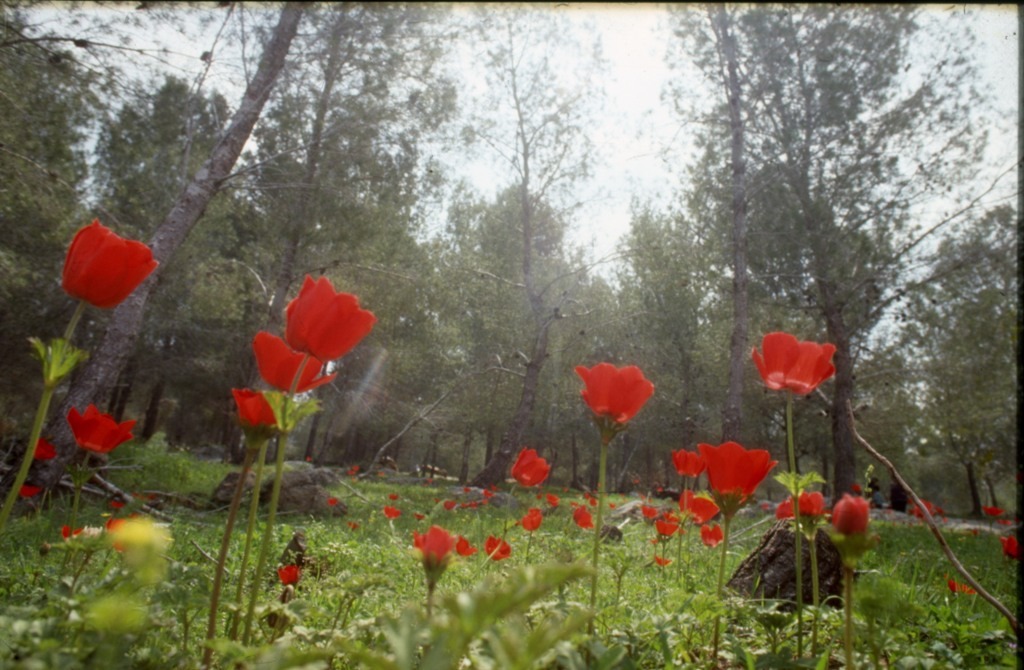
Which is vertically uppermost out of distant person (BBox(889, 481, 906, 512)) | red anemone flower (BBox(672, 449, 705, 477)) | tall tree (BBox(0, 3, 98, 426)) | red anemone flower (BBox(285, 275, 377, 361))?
tall tree (BBox(0, 3, 98, 426))

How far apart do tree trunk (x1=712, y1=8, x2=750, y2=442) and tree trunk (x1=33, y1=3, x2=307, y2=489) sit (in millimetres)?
7526

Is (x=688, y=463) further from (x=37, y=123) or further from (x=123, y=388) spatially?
(x=123, y=388)

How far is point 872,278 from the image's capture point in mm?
9820

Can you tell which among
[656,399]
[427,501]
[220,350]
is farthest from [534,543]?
[656,399]

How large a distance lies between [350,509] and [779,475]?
6478mm

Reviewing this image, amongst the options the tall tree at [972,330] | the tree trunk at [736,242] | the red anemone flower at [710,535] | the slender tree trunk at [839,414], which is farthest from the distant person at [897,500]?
the red anemone flower at [710,535]

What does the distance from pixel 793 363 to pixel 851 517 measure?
1.65 ft

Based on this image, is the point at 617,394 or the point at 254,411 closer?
the point at 254,411

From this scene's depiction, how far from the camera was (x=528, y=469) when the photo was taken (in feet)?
8.03

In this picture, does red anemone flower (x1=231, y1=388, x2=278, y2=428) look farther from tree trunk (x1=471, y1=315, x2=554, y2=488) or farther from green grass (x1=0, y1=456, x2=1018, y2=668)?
tree trunk (x1=471, y1=315, x2=554, y2=488)

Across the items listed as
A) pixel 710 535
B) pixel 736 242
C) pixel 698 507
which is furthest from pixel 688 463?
pixel 736 242

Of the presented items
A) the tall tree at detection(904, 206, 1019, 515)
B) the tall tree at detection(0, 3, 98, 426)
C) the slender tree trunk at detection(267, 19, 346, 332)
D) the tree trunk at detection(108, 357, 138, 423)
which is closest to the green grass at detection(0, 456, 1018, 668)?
the tall tree at detection(0, 3, 98, 426)

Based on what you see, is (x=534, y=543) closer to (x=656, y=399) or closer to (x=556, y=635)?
(x=556, y=635)

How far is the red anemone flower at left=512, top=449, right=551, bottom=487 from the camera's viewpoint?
2420 mm
